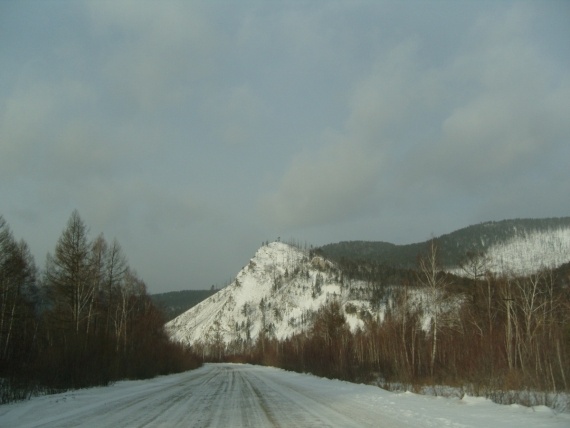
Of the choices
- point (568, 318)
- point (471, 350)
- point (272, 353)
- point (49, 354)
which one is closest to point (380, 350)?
point (568, 318)

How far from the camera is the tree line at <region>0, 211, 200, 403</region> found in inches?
966

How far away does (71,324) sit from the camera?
36562 mm

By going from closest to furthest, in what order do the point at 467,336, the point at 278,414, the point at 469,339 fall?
the point at 278,414 < the point at 469,339 < the point at 467,336

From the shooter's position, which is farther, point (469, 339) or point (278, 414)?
point (469, 339)

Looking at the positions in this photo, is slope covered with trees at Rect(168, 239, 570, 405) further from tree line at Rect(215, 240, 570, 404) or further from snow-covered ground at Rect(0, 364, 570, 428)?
snow-covered ground at Rect(0, 364, 570, 428)

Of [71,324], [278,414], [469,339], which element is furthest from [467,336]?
[71,324]

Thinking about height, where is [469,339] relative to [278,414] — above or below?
above

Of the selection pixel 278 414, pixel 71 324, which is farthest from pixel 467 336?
pixel 71 324

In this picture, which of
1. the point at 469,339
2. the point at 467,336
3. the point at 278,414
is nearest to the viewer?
the point at 278,414

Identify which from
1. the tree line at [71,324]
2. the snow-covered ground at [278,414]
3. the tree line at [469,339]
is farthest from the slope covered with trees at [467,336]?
the tree line at [71,324]

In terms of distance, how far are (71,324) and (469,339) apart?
2901cm

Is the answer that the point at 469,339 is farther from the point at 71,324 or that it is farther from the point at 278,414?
the point at 71,324

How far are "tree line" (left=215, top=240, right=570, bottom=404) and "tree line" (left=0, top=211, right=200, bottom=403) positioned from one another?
57.4 feet

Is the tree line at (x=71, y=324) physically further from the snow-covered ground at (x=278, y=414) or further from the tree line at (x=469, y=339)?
the tree line at (x=469, y=339)
